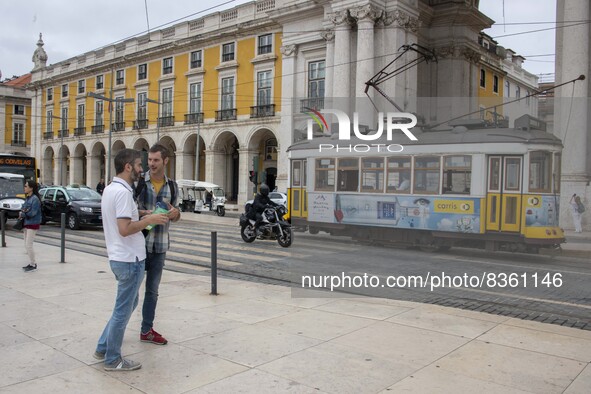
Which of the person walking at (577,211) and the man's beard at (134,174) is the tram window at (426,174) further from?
the man's beard at (134,174)

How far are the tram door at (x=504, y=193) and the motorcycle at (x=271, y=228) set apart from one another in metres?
5.24

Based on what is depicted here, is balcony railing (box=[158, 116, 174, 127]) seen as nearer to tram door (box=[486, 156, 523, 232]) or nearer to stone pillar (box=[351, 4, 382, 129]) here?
stone pillar (box=[351, 4, 382, 129])

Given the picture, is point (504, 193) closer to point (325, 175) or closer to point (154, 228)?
point (325, 175)

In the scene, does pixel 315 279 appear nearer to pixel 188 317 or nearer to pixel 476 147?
pixel 188 317

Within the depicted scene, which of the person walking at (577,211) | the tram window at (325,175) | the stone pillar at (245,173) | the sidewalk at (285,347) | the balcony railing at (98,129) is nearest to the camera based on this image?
the sidewalk at (285,347)

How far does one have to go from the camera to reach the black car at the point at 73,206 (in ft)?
64.5

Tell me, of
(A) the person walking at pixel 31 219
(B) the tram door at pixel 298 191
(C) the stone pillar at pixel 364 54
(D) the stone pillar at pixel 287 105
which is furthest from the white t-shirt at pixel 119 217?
(D) the stone pillar at pixel 287 105

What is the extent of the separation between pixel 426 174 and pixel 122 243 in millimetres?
10753

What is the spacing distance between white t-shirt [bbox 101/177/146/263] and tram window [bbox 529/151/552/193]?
10.6 metres

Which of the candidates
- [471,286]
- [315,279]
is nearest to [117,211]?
[315,279]

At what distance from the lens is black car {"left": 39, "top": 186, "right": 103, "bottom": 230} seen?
19672mm

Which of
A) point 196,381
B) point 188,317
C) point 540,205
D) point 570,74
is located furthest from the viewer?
point 570,74

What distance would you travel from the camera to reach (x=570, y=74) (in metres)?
22.3

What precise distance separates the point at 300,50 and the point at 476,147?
25169 mm
